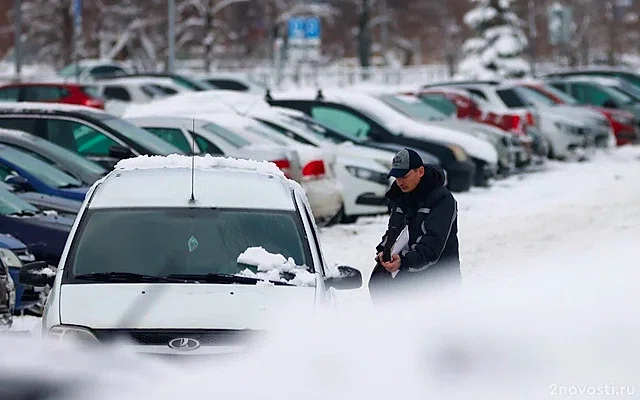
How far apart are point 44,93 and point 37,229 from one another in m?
18.4

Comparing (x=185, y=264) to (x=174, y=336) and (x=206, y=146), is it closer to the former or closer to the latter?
(x=174, y=336)

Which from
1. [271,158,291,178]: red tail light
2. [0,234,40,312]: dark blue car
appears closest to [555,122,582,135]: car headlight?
[271,158,291,178]: red tail light

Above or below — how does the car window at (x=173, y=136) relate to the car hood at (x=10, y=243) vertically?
above

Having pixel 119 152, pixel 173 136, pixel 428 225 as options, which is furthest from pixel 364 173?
pixel 428 225

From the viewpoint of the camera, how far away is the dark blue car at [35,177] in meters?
12.9

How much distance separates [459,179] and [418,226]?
42.5 ft

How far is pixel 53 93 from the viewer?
29.3 m

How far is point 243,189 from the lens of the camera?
8070mm

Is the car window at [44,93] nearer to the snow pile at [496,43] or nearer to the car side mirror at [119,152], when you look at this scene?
the car side mirror at [119,152]

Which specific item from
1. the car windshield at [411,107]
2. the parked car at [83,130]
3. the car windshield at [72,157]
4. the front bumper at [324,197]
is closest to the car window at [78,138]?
the parked car at [83,130]

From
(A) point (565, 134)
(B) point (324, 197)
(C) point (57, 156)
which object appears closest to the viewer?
(C) point (57, 156)

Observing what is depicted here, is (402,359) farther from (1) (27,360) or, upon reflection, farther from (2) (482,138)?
(2) (482,138)

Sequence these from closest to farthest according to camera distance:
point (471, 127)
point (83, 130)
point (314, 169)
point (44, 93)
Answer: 1. point (83, 130)
2. point (314, 169)
3. point (471, 127)
4. point (44, 93)

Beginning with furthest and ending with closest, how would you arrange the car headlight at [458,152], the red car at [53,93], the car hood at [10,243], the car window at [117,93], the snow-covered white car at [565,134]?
the car window at [117,93] < the red car at [53,93] < the snow-covered white car at [565,134] < the car headlight at [458,152] < the car hood at [10,243]
